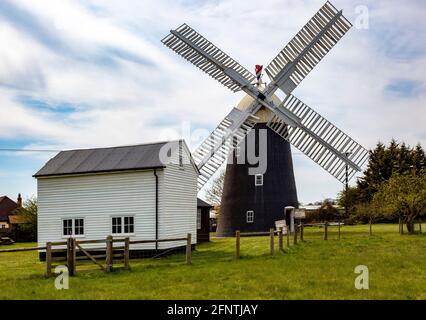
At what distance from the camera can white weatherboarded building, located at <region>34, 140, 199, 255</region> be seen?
19891mm

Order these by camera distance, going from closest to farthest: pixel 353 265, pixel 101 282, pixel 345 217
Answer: pixel 101 282, pixel 353 265, pixel 345 217

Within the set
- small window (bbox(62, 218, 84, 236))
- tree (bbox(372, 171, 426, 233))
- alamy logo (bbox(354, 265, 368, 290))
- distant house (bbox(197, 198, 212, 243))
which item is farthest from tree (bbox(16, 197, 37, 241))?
alamy logo (bbox(354, 265, 368, 290))

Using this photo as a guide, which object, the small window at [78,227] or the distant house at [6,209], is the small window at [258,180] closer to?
the small window at [78,227]

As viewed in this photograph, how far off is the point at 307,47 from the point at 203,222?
1154 cm

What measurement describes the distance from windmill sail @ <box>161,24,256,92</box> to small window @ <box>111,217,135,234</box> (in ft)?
30.6

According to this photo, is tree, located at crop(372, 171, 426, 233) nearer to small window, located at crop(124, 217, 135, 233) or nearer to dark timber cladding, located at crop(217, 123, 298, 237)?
dark timber cladding, located at crop(217, 123, 298, 237)

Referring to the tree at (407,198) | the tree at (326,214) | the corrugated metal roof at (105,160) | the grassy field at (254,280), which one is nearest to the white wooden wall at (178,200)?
the corrugated metal roof at (105,160)

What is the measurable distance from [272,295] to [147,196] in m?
11.0

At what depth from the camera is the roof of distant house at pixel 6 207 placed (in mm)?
57350

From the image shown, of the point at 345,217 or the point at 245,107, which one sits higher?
the point at 245,107
